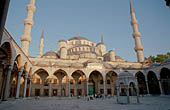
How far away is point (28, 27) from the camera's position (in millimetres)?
21172

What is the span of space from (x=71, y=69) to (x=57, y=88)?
5.03 m

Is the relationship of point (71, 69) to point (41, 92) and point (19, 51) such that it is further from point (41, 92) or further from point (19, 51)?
point (19, 51)

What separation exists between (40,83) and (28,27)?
10.2 meters

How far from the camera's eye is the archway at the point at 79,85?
2300 centimetres

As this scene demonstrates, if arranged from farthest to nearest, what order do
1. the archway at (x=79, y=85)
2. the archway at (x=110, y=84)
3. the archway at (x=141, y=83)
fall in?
the archway at (x=141, y=83), the archway at (x=110, y=84), the archway at (x=79, y=85)

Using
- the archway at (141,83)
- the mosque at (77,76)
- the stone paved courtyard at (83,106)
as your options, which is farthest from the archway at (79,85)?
the stone paved courtyard at (83,106)

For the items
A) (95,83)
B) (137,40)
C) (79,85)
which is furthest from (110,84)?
(137,40)

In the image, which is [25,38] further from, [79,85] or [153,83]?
[153,83]

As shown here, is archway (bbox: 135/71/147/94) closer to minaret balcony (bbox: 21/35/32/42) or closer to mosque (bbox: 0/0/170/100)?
mosque (bbox: 0/0/170/100)

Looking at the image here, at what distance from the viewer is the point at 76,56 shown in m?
27.8

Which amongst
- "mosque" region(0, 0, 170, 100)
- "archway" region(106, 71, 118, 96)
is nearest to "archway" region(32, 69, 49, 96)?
"mosque" region(0, 0, 170, 100)

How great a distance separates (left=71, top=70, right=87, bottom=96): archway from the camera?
23.0 m

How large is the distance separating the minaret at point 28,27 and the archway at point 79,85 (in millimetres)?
10088

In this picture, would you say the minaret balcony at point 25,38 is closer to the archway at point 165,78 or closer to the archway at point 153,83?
the archway at point 153,83
